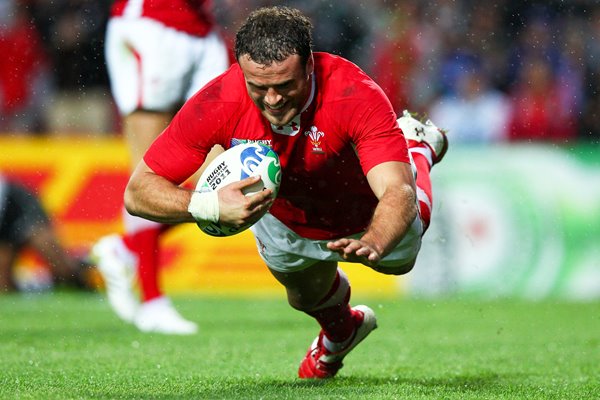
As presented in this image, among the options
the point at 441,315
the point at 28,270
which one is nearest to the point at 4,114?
the point at 28,270

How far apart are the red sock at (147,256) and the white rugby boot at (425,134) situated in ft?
8.91

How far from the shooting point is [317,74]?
17.1 feet

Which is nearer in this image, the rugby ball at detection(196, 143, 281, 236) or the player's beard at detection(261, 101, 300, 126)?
the rugby ball at detection(196, 143, 281, 236)

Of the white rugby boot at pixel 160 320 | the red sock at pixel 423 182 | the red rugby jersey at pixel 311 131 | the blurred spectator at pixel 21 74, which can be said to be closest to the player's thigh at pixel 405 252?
the red sock at pixel 423 182

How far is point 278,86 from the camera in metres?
4.86

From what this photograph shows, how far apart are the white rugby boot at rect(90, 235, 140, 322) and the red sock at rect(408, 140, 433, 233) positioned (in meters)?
2.99

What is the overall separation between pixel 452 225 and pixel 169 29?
4.49 meters

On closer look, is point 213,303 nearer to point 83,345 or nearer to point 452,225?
point 452,225

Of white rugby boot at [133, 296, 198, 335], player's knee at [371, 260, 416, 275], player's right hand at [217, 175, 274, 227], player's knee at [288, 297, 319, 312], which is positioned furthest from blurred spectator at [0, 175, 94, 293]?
player's right hand at [217, 175, 274, 227]

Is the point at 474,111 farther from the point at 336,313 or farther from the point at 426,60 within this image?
the point at 336,313

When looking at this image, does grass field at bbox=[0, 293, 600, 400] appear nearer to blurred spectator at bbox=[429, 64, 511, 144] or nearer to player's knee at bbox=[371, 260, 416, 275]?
player's knee at bbox=[371, 260, 416, 275]

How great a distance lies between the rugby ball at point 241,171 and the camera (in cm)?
485

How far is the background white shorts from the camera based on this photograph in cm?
557

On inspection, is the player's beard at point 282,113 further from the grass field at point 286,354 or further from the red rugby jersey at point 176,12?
the red rugby jersey at point 176,12
